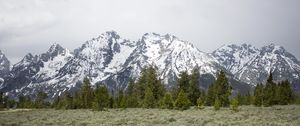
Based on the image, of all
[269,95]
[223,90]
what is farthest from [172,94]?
[269,95]

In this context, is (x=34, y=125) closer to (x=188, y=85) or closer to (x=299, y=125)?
(x=299, y=125)

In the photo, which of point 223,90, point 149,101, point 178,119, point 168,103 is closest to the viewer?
point 178,119

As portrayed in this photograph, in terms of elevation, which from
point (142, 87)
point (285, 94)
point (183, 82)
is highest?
point (183, 82)

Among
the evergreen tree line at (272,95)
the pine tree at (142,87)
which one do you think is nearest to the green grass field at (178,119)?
the evergreen tree line at (272,95)

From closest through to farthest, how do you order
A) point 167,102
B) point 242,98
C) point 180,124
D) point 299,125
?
point 299,125, point 180,124, point 167,102, point 242,98

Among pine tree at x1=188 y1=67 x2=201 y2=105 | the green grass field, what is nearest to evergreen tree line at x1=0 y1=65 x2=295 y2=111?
pine tree at x1=188 y1=67 x2=201 y2=105

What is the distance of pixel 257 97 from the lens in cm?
10550

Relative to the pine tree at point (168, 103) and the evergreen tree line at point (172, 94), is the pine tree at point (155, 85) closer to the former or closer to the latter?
the evergreen tree line at point (172, 94)

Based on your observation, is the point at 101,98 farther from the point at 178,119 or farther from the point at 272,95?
the point at 178,119

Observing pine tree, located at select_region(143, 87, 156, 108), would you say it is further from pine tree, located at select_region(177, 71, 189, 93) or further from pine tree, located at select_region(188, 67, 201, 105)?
pine tree, located at select_region(188, 67, 201, 105)

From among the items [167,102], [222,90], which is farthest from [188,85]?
[167,102]

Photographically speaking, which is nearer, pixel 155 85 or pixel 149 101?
pixel 149 101

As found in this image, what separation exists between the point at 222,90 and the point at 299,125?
197ft

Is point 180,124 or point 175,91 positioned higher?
point 175,91
